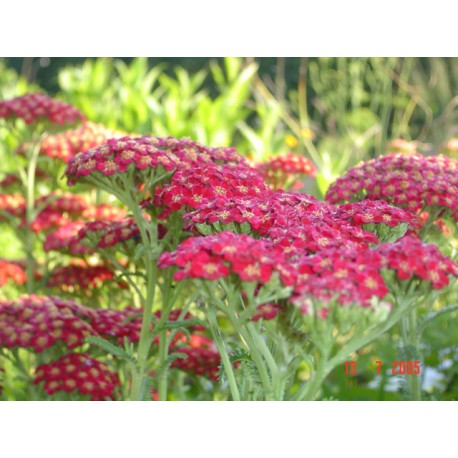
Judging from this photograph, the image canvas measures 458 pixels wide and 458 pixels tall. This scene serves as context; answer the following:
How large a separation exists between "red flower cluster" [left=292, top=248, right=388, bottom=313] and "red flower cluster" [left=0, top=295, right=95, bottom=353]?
1.46m

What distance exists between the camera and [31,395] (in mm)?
3213

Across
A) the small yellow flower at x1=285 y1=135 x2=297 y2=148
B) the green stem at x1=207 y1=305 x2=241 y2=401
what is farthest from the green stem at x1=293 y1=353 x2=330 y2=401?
the small yellow flower at x1=285 y1=135 x2=297 y2=148

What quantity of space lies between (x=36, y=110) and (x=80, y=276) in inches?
35.2

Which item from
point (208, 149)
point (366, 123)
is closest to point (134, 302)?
point (208, 149)

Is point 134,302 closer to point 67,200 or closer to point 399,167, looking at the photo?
point 67,200

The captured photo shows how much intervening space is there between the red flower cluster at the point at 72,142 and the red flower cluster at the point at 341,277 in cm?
250

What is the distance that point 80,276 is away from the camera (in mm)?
3902

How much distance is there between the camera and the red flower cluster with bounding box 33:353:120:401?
2896 millimetres

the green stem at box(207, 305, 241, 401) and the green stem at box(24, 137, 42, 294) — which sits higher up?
the green stem at box(24, 137, 42, 294)

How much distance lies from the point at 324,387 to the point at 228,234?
2.42m

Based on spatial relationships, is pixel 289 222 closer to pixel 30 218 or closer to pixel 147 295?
pixel 147 295

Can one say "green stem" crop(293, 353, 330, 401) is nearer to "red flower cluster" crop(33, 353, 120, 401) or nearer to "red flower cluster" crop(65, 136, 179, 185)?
"red flower cluster" crop(65, 136, 179, 185)

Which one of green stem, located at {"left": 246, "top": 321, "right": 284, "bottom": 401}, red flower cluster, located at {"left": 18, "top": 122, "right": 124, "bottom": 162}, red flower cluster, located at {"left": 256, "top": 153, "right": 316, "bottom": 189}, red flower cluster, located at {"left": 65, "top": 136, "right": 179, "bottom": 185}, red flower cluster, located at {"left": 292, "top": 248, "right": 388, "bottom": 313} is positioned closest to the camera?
red flower cluster, located at {"left": 292, "top": 248, "right": 388, "bottom": 313}

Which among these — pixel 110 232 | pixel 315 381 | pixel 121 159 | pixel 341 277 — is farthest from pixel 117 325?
pixel 341 277
